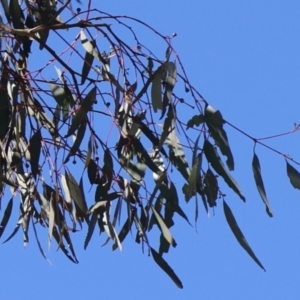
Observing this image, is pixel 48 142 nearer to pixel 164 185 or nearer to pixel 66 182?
pixel 66 182

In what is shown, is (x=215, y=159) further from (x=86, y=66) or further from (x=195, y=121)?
(x=86, y=66)

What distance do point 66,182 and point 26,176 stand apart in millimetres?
214

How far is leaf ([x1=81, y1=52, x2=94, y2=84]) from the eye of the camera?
7.63 feet

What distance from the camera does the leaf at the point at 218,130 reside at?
222 cm

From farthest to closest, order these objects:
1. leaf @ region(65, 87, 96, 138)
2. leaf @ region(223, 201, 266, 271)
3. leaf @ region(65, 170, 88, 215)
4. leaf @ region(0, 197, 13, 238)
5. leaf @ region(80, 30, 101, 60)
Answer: leaf @ region(0, 197, 13, 238) → leaf @ region(65, 170, 88, 215) → leaf @ region(80, 30, 101, 60) → leaf @ region(65, 87, 96, 138) → leaf @ region(223, 201, 266, 271)

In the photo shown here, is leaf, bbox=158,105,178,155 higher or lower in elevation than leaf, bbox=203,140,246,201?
higher

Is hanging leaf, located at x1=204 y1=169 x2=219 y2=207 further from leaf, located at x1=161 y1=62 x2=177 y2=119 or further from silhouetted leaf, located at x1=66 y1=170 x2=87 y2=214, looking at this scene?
silhouetted leaf, located at x1=66 y1=170 x2=87 y2=214

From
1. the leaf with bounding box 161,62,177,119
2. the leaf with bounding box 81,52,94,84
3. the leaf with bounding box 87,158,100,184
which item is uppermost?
the leaf with bounding box 81,52,94,84

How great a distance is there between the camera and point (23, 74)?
2.42 m

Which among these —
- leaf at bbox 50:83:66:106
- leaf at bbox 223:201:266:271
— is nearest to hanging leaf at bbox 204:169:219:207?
leaf at bbox 223:201:266:271

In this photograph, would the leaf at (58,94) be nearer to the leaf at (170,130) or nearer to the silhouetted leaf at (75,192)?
the silhouetted leaf at (75,192)

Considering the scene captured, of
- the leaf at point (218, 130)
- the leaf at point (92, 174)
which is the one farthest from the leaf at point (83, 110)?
the leaf at point (218, 130)

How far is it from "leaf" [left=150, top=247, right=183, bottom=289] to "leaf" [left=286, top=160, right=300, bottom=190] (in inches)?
11.8

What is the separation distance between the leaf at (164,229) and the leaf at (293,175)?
277 millimetres
